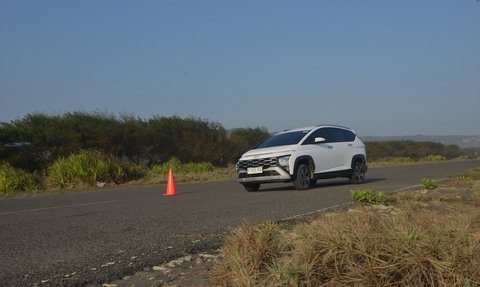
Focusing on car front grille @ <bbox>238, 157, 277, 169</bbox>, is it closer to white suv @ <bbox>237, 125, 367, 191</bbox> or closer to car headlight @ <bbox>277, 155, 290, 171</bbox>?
white suv @ <bbox>237, 125, 367, 191</bbox>

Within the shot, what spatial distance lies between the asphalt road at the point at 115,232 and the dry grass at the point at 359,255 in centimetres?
137

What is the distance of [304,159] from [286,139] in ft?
3.08

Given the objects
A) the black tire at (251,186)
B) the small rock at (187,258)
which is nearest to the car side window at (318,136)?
the black tire at (251,186)

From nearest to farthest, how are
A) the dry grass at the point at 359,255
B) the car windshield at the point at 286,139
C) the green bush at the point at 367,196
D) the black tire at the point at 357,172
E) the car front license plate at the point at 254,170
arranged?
1. the dry grass at the point at 359,255
2. the green bush at the point at 367,196
3. the car front license plate at the point at 254,170
4. the car windshield at the point at 286,139
5. the black tire at the point at 357,172

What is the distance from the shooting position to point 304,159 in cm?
1398

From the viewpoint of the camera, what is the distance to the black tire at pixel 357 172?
51.4ft

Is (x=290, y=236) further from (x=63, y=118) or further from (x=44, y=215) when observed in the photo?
(x=63, y=118)

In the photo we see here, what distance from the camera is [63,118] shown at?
1209 inches

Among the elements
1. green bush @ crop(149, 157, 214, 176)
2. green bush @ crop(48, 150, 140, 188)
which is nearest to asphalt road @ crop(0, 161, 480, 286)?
green bush @ crop(48, 150, 140, 188)

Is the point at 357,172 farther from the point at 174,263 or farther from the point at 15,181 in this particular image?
the point at 15,181

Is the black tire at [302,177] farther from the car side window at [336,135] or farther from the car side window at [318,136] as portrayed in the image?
the car side window at [336,135]

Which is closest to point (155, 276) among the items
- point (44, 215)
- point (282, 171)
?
point (44, 215)

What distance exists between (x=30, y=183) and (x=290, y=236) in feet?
59.0

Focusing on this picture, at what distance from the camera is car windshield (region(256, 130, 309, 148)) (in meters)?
14.4
